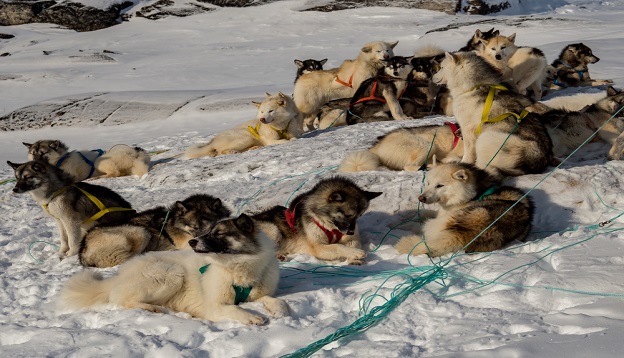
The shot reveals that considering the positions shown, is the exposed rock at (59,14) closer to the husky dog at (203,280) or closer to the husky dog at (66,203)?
the husky dog at (66,203)

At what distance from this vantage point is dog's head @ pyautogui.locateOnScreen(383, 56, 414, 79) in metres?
10.1

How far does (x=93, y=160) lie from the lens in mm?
9508

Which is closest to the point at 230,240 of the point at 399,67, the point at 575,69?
the point at 399,67

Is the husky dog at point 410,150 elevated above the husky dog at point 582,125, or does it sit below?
below

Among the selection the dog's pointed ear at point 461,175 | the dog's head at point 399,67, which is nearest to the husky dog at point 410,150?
the dog's pointed ear at point 461,175

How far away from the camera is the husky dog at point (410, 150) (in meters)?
6.83

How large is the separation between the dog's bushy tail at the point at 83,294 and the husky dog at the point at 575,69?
8583 millimetres

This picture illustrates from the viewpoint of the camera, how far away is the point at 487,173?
5.51 meters

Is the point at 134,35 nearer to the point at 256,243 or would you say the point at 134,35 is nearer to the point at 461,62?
the point at 461,62

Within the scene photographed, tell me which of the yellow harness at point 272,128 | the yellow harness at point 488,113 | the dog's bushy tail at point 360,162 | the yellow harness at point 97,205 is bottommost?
the yellow harness at point 272,128

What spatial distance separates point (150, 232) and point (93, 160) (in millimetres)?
4262

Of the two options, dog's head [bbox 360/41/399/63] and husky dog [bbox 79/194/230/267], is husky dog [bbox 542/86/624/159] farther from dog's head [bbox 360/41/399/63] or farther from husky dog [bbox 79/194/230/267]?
dog's head [bbox 360/41/399/63]

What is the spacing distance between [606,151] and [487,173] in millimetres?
1780

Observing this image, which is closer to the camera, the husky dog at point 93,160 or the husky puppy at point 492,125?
the husky puppy at point 492,125
